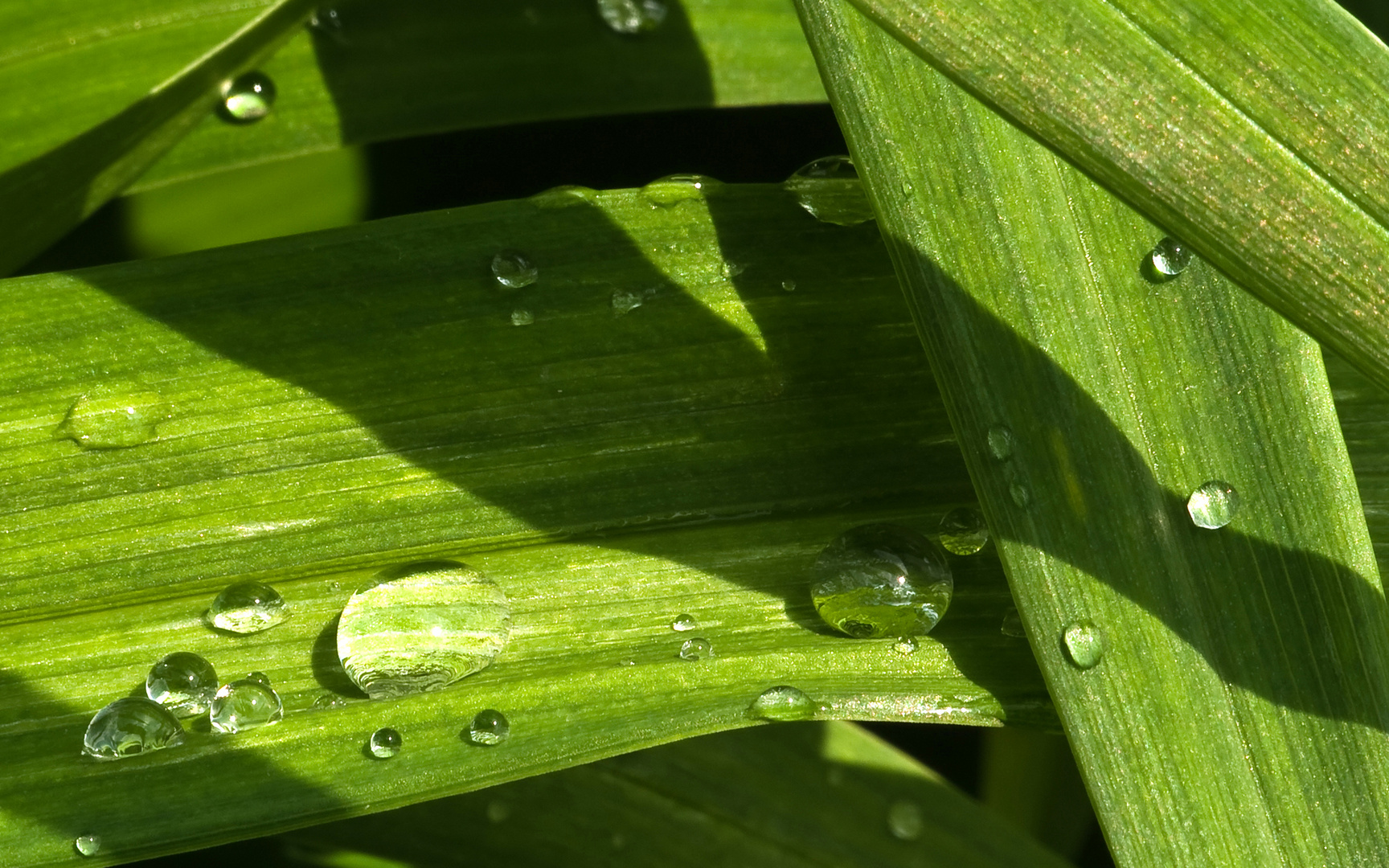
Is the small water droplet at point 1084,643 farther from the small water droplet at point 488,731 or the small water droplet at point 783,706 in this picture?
the small water droplet at point 488,731

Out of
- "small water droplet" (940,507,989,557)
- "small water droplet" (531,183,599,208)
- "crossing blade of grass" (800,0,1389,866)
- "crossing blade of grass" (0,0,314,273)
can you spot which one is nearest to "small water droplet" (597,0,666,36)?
"crossing blade of grass" (0,0,314,273)

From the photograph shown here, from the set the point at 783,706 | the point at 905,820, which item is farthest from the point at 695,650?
the point at 905,820

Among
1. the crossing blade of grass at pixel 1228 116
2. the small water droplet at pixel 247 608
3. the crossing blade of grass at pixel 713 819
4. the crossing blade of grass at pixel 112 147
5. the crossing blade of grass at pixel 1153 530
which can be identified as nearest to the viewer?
the crossing blade of grass at pixel 1228 116

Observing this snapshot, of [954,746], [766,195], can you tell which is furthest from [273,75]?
[954,746]

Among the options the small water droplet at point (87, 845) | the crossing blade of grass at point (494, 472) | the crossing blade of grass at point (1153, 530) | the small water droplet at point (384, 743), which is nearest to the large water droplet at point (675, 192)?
the crossing blade of grass at point (494, 472)

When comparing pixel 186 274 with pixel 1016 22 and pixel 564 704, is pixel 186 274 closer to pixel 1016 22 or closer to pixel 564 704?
pixel 564 704

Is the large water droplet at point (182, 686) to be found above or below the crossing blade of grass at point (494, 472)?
below
